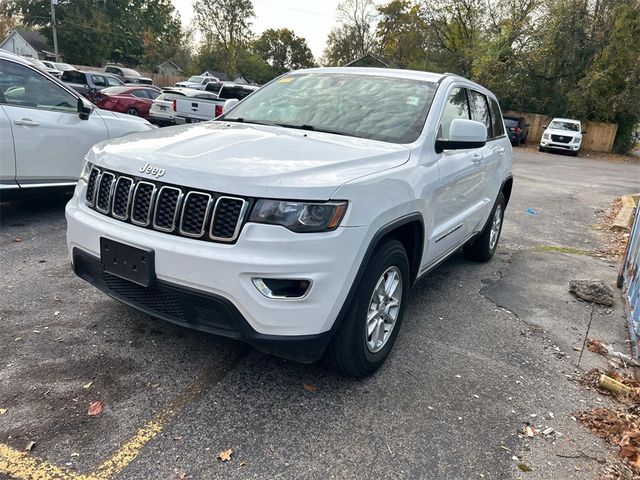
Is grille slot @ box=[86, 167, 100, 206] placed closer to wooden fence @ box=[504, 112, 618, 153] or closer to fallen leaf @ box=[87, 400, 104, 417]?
fallen leaf @ box=[87, 400, 104, 417]

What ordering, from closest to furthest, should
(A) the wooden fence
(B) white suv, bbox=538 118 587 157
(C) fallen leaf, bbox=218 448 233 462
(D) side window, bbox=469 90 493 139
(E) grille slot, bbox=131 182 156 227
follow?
(C) fallen leaf, bbox=218 448 233 462 < (E) grille slot, bbox=131 182 156 227 < (D) side window, bbox=469 90 493 139 < (B) white suv, bbox=538 118 587 157 < (A) the wooden fence

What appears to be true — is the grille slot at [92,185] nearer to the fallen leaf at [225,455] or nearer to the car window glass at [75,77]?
the fallen leaf at [225,455]

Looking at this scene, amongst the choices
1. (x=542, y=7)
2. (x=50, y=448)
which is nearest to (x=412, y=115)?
(x=50, y=448)

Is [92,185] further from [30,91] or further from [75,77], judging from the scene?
[75,77]

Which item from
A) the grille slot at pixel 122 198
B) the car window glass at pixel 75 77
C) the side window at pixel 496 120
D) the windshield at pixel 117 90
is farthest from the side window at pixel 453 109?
the car window glass at pixel 75 77

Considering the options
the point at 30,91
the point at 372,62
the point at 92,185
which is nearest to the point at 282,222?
the point at 92,185

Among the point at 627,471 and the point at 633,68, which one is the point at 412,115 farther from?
the point at 633,68

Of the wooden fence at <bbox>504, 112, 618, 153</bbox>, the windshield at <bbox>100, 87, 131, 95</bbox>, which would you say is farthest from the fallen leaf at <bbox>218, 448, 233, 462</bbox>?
the wooden fence at <bbox>504, 112, 618, 153</bbox>

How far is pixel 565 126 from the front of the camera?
24.9m

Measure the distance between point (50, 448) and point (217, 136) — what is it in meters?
1.92

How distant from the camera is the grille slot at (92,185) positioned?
116 inches

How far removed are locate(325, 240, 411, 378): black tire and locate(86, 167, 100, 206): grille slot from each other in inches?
64.7

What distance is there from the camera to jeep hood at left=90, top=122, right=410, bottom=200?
243 cm

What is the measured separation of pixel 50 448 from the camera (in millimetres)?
2318
